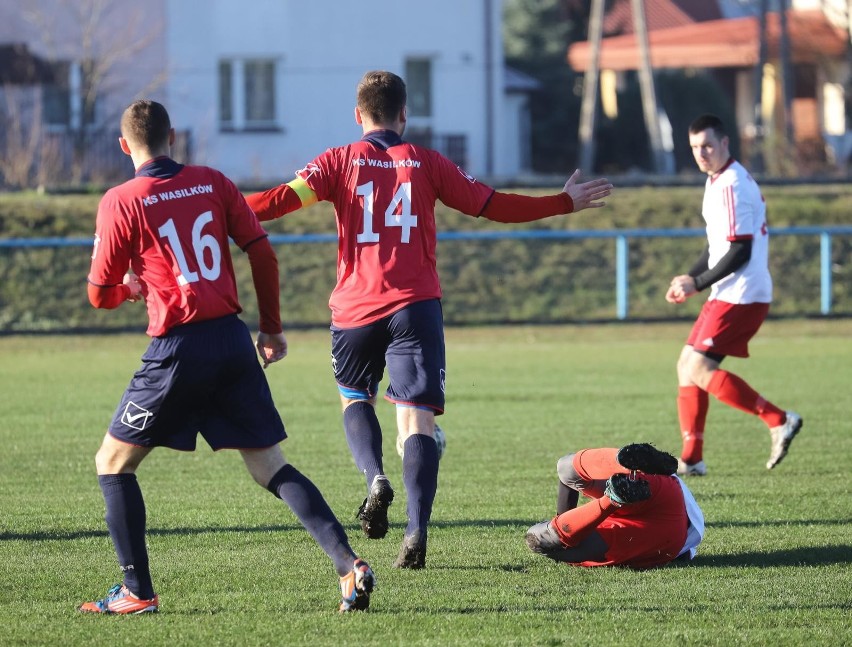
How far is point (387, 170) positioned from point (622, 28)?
44.3 meters

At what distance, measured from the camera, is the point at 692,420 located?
830cm

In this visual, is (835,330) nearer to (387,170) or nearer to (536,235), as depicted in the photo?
(536,235)

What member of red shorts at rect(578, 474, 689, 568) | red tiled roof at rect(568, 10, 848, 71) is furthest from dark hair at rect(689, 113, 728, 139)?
red tiled roof at rect(568, 10, 848, 71)

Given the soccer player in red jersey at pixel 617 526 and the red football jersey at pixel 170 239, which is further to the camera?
the soccer player in red jersey at pixel 617 526

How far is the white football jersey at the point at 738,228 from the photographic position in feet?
26.2

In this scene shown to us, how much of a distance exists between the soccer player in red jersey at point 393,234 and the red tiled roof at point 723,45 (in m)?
32.3

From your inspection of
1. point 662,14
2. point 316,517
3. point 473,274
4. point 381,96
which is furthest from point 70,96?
point 662,14

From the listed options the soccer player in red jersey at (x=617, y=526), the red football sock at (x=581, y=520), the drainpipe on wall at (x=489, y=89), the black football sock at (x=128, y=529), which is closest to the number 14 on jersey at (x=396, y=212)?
the soccer player in red jersey at (x=617, y=526)

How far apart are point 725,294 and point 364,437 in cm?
318

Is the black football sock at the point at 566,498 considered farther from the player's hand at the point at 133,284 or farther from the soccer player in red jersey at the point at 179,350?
the player's hand at the point at 133,284

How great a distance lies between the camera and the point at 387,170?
5820 millimetres

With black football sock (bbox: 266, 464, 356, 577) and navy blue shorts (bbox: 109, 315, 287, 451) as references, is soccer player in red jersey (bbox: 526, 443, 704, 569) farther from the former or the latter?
navy blue shorts (bbox: 109, 315, 287, 451)

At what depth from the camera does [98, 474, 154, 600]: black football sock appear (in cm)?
487

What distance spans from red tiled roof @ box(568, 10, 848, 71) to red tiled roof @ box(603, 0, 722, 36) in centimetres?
737
